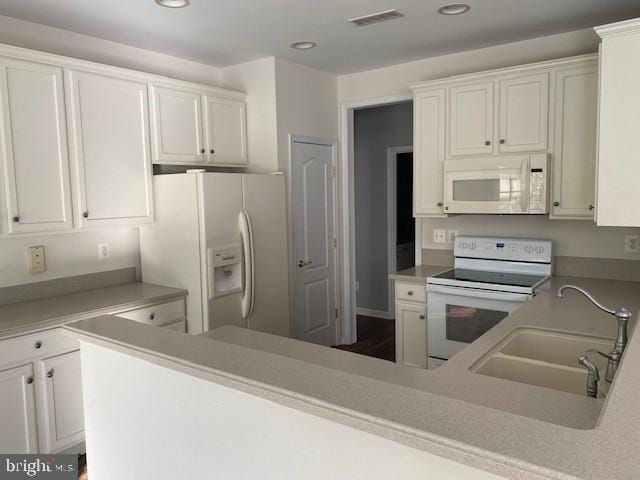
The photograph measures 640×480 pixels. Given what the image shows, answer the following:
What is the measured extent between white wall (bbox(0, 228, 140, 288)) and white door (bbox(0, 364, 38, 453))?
0.65 metres

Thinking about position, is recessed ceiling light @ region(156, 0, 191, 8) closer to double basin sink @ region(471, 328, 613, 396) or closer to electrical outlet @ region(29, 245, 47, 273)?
electrical outlet @ region(29, 245, 47, 273)

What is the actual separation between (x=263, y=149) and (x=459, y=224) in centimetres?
163

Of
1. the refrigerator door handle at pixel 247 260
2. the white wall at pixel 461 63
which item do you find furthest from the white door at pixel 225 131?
the white wall at pixel 461 63

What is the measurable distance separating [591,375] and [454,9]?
2.23 m

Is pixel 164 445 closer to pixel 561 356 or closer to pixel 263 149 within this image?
pixel 561 356

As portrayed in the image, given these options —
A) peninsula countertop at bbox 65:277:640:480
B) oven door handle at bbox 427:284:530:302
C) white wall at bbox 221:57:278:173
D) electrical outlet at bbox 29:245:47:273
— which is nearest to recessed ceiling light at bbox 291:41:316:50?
white wall at bbox 221:57:278:173

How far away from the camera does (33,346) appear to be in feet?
8.66

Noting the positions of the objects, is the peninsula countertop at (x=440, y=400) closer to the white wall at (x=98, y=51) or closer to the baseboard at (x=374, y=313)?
the white wall at (x=98, y=51)

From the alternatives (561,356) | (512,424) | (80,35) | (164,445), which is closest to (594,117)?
(561,356)

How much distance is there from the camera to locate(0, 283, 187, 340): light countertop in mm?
2625

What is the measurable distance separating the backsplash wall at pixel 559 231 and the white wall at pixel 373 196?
177 centimetres

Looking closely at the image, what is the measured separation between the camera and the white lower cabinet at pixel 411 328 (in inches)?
141

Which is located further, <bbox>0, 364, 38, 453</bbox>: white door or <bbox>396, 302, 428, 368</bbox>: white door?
<bbox>396, 302, 428, 368</bbox>: white door

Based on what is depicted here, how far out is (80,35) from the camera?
324cm
